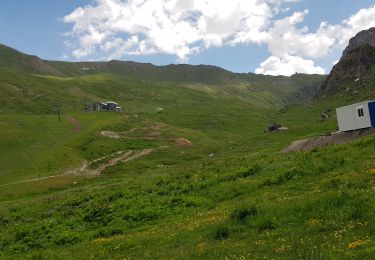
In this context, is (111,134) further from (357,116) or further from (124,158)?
(357,116)

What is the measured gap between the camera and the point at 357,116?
68.6 metres

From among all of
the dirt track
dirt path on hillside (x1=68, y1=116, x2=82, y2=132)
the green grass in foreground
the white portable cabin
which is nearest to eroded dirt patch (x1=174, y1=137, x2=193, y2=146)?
dirt path on hillside (x1=68, y1=116, x2=82, y2=132)

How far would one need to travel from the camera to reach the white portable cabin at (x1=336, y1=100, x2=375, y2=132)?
66375 mm

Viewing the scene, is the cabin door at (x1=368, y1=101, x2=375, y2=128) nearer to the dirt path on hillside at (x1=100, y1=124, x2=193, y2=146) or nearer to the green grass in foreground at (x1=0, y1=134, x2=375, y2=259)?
the green grass in foreground at (x1=0, y1=134, x2=375, y2=259)

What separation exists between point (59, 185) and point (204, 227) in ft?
195

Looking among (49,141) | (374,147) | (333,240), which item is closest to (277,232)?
(333,240)

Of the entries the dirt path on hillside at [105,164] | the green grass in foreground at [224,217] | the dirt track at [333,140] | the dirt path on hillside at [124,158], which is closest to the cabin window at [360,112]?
the dirt track at [333,140]

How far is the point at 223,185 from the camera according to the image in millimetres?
35969

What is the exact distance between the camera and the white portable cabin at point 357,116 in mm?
66375

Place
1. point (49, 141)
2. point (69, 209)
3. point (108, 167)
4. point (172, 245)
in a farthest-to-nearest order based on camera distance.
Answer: point (49, 141) → point (108, 167) → point (69, 209) → point (172, 245)

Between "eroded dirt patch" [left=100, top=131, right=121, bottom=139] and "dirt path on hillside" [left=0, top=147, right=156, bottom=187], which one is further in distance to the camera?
"eroded dirt patch" [left=100, top=131, right=121, bottom=139]

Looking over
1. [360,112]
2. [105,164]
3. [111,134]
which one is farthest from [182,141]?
[360,112]

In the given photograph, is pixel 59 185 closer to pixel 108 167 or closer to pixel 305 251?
pixel 108 167

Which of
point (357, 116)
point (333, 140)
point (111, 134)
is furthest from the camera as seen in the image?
point (111, 134)
